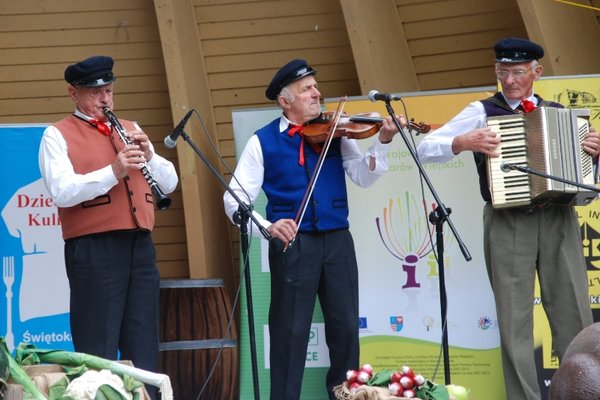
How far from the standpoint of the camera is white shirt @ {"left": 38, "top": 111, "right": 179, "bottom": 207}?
4430 mm

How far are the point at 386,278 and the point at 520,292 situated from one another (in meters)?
1.21

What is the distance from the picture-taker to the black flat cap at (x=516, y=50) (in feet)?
15.9

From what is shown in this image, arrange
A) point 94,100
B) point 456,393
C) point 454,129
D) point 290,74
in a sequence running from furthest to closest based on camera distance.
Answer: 1. point 290,74
2. point 454,129
3. point 94,100
4. point 456,393

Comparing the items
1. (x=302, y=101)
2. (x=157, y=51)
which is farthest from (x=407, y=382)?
(x=157, y=51)

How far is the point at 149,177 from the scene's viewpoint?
4.45m

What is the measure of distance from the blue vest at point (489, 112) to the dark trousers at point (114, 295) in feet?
4.65

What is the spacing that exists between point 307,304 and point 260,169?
63 cm

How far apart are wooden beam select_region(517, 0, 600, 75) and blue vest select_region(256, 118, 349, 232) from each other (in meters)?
1.40

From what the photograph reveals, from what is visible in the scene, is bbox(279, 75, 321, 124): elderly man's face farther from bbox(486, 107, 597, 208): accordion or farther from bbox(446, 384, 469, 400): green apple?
bbox(446, 384, 469, 400): green apple

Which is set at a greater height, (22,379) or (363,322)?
(22,379)

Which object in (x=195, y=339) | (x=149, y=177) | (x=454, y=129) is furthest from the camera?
(x=195, y=339)

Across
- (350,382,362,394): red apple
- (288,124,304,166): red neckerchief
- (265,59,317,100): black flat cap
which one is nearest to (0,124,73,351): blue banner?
(265,59,317,100): black flat cap

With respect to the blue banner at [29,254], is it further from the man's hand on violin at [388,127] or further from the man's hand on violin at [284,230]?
the man's hand on violin at [388,127]

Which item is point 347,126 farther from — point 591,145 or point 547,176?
point 591,145
